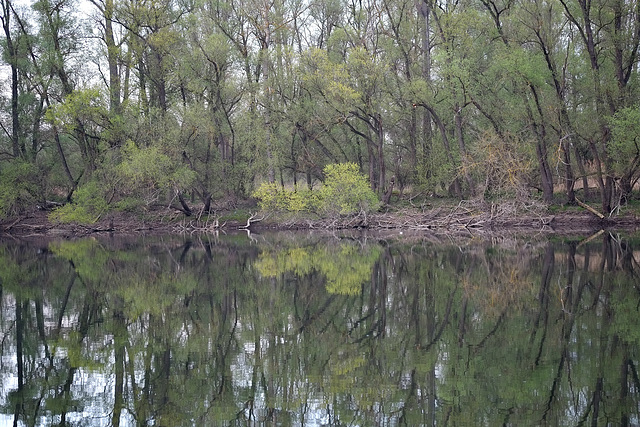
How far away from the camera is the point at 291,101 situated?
34.8 metres

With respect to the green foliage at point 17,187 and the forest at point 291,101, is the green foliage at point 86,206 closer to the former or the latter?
the forest at point 291,101

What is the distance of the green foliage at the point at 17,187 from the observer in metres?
33.9

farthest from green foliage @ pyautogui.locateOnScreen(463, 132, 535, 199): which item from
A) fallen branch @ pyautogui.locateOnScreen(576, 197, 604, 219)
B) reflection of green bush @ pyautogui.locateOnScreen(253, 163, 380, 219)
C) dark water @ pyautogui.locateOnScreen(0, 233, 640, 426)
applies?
dark water @ pyautogui.locateOnScreen(0, 233, 640, 426)

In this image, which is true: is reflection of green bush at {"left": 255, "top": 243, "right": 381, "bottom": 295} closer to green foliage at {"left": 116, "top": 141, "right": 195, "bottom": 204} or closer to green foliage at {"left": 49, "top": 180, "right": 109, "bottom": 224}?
green foliage at {"left": 116, "top": 141, "right": 195, "bottom": 204}

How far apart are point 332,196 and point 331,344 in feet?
74.3

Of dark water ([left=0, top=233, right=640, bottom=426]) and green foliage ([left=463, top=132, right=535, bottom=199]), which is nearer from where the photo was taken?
dark water ([left=0, top=233, right=640, bottom=426])

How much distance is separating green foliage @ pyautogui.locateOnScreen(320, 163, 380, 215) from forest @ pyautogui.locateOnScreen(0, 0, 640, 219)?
2.76m

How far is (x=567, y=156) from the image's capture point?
1128 inches

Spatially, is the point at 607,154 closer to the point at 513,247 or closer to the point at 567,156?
the point at 567,156

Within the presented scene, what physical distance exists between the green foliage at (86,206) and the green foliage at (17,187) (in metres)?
2.41

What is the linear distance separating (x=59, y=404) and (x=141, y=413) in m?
0.99

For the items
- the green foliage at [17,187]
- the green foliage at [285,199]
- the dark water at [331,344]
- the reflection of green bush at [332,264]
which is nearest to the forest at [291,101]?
the green foliage at [17,187]

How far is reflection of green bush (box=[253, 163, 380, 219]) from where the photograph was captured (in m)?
30.7

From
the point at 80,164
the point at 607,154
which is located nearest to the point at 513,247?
the point at 607,154
